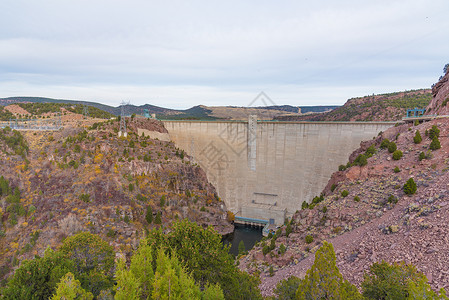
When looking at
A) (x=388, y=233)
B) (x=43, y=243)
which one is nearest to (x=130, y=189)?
(x=43, y=243)

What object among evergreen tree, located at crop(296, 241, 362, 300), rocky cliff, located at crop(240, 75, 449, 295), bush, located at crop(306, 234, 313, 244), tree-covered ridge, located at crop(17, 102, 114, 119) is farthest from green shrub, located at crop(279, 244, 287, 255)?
tree-covered ridge, located at crop(17, 102, 114, 119)

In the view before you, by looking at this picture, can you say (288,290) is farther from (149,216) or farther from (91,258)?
(149,216)

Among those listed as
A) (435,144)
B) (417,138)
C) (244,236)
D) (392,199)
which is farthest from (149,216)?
(435,144)

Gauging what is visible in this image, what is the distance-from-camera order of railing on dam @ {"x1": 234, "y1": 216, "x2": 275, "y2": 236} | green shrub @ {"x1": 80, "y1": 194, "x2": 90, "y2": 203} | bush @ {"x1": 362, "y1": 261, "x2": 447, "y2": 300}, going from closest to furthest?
bush @ {"x1": 362, "y1": 261, "x2": 447, "y2": 300} → green shrub @ {"x1": 80, "y1": 194, "x2": 90, "y2": 203} → railing on dam @ {"x1": 234, "y1": 216, "x2": 275, "y2": 236}

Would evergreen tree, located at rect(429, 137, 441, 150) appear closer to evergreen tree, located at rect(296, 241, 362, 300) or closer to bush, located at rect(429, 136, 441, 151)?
bush, located at rect(429, 136, 441, 151)

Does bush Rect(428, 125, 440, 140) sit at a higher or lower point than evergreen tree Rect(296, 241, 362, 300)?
higher

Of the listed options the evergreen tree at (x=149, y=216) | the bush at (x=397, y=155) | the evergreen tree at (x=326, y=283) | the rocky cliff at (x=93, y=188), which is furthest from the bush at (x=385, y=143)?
the evergreen tree at (x=149, y=216)
